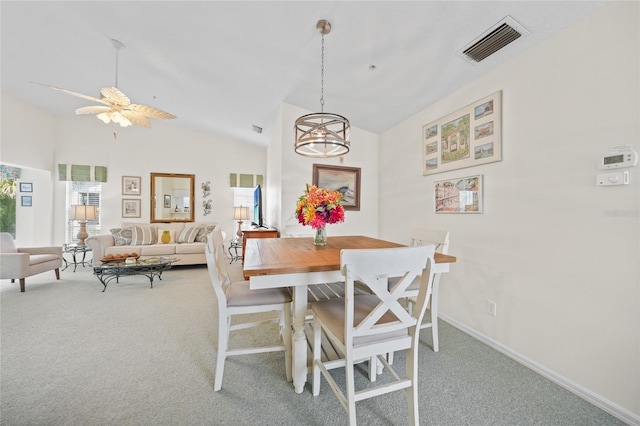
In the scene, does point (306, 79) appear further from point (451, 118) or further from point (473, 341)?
point (473, 341)

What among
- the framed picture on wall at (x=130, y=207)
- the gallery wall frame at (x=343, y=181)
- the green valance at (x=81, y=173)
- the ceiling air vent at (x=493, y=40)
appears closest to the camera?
the ceiling air vent at (x=493, y=40)

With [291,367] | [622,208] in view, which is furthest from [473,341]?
[291,367]

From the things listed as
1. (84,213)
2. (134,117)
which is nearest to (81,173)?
(84,213)

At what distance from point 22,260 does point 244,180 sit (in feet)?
12.6

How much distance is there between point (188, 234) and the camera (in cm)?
530

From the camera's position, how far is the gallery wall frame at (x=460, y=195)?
2219 millimetres

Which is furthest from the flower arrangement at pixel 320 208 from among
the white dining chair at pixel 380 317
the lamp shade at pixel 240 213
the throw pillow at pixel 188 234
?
the throw pillow at pixel 188 234

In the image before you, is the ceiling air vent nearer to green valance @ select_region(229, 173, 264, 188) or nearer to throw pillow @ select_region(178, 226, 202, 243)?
green valance @ select_region(229, 173, 264, 188)

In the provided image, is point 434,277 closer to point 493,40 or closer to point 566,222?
point 566,222

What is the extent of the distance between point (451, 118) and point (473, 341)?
2.12 m

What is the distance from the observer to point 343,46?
217cm

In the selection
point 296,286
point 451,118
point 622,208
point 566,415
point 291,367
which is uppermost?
point 451,118

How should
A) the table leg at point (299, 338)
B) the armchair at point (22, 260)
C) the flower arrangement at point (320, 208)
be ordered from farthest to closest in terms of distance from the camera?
the armchair at point (22, 260), the flower arrangement at point (320, 208), the table leg at point (299, 338)

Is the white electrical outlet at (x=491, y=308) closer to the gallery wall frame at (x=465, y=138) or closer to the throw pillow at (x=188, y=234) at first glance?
the gallery wall frame at (x=465, y=138)
